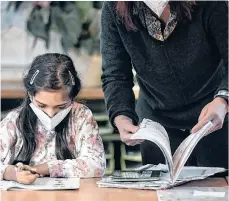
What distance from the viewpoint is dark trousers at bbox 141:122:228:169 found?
4.52 feet

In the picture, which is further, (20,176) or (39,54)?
(39,54)

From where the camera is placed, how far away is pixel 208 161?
55.4 inches

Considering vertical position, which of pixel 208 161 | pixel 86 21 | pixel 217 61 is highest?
pixel 86 21

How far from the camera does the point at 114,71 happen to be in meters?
1.38

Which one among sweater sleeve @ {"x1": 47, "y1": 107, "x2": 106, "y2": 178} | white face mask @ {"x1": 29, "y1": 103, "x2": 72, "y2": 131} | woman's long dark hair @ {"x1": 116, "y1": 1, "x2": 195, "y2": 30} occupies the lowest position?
sweater sleeve @ {"x1": 47, "y1": 107, "x2": 106, "y2": 178}

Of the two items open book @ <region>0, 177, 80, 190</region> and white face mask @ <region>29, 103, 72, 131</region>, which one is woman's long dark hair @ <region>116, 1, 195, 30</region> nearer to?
white face mask @ <region>29, 103, 72, 131</region>

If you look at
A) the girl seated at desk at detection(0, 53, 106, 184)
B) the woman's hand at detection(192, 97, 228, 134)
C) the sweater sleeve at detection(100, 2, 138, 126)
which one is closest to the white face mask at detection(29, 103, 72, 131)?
the girl seated at desk at detection(0, 53, 106, 184)

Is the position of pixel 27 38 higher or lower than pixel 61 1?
lower

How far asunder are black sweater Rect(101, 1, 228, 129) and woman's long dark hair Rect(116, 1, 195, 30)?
14 mm

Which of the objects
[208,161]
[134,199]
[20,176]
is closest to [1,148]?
[20,176]

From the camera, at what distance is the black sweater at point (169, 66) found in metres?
1.31

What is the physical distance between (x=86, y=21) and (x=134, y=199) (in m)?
0.63

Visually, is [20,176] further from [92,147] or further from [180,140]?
[180,140]

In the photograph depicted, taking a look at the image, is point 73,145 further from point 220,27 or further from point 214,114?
point 220,27
